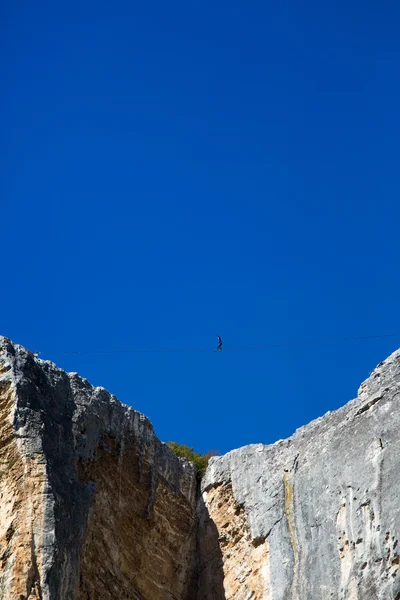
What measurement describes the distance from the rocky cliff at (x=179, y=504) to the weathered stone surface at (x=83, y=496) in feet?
0.07

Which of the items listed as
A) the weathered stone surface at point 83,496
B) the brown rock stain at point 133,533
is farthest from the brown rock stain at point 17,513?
the brown rock stain at point 133,533

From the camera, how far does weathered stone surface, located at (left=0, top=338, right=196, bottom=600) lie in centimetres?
1489

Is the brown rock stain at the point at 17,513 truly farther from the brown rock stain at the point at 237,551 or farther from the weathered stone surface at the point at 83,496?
the brown rock stain at the point at 237,551

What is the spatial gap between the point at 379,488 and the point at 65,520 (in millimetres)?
4361

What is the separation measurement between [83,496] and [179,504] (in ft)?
10.7

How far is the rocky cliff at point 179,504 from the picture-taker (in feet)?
50.1

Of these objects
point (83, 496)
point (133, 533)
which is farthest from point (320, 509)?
point (83, 496)

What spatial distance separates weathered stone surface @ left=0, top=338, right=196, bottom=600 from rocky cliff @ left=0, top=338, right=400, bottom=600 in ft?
0.07

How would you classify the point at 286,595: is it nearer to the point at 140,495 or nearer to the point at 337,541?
the point at 337,541

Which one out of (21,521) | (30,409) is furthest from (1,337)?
(21,521)

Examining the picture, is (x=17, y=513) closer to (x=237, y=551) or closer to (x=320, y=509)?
(x=237, y=551)

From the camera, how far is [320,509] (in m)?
17.0

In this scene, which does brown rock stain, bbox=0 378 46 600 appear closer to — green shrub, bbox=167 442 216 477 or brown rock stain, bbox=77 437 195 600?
brown rock stain, bbox=77 437 195 600

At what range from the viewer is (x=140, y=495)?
58.9 feet
